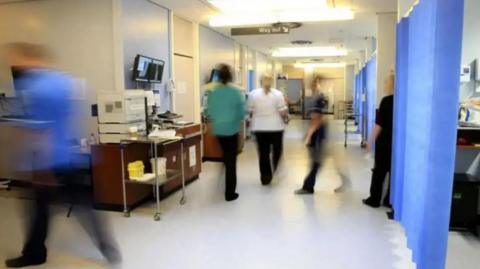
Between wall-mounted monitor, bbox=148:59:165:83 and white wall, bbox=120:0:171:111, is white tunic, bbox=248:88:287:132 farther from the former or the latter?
white wall, bbox=120:0:171:111

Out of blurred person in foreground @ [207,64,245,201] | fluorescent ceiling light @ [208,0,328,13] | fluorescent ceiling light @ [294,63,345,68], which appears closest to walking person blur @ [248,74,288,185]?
blurred person in foreground @ [207,64,245,201]

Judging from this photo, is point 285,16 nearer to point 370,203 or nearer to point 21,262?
point 370,203

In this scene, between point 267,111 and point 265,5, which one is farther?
point 265,5

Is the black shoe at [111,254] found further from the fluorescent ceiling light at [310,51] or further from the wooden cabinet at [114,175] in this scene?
the fluorescent ceiling light at [310,51]

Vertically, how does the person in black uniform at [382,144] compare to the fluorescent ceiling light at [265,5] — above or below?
below

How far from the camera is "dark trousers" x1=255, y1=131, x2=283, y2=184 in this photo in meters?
5.51

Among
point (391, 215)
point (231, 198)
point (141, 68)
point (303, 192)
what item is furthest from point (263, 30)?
point (391, 215)

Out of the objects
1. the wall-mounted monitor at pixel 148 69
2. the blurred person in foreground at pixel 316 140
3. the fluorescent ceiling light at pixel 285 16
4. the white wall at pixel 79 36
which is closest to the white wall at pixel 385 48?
the fluorescent ceiling light at pixel 285 16

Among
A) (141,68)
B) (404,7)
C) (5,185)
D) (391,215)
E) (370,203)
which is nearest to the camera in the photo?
(404,7)

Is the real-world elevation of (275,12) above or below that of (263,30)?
above

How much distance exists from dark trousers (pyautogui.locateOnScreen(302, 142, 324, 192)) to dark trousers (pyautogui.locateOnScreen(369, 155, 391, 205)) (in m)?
0.72

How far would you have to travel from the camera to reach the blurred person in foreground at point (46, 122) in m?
2.78

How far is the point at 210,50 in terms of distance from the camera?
851 cm

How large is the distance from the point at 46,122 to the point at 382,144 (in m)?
3.41
